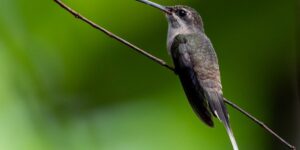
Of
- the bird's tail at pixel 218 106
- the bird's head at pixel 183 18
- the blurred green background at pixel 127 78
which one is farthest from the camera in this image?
the bird's head at pixel 183 18

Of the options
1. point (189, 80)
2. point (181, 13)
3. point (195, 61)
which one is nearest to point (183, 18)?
point (181, 13)

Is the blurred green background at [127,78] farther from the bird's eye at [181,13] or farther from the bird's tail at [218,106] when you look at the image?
the bird's tail at [218,106]

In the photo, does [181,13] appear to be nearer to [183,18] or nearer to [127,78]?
[183,18]

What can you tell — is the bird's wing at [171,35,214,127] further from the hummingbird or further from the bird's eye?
the bird's eye

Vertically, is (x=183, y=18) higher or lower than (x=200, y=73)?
higher

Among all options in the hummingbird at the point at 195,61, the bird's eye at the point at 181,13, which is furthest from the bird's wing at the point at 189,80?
the bird's eye at the point at 181,13

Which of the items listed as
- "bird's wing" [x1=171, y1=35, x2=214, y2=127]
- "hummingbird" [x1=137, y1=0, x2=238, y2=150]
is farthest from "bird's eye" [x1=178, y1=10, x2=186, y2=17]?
"bird's wing" [x1=171, y1=35, x2=214, y2=127]
